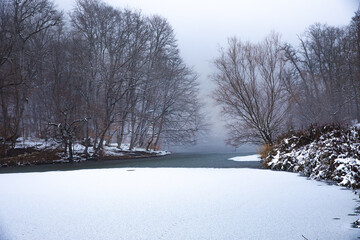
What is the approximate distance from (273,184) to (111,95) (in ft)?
49.4

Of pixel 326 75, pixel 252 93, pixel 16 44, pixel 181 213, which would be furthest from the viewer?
pixel 326 75

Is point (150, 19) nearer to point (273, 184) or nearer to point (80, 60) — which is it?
point (80, 60)

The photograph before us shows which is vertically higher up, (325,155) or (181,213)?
(325,155)

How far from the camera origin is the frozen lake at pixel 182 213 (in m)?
2.44

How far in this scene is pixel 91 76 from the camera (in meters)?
17.6

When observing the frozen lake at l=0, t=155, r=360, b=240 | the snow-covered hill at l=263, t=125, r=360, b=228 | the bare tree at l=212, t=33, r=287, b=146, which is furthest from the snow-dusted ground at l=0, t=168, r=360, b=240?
the bare tree at l=212, t=33, r=287, b=146

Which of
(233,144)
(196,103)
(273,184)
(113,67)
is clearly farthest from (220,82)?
(196,103)

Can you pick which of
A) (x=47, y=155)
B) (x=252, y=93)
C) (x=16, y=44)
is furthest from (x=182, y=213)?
(x=16, y=44)

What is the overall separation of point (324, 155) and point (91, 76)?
50.8 ft

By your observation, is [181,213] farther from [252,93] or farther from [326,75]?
[326,75]

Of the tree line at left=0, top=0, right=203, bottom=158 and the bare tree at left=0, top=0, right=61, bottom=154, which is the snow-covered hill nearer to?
the tree line at left=0, top=0, right=203, bottom=158

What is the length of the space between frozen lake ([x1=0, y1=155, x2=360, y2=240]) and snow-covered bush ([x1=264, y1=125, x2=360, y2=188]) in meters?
0.59

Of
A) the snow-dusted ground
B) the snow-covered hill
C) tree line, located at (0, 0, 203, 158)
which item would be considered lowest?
the snow-dusted ground

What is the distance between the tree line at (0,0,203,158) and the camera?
16641 mm
